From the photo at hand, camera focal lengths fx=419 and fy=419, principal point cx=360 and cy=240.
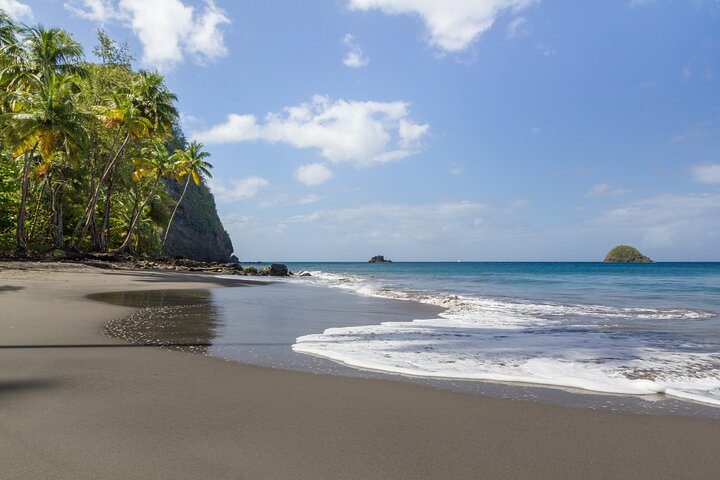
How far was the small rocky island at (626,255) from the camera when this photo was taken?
152m

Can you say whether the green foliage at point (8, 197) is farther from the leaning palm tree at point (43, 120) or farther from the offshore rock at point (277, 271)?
the offshore rock at point (277, 271)

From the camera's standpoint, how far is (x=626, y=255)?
504ft

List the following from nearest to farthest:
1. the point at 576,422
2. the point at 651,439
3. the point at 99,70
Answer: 1. the point at 651,439
2. the point at 576,422
3. the point at 99,70

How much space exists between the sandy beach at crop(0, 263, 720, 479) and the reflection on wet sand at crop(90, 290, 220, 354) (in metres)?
1.40

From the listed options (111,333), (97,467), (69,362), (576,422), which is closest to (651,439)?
(576,422)

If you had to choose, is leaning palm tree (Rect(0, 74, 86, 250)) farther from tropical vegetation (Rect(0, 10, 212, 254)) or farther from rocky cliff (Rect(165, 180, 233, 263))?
rocky cliff (Rect(165, 180, 233, 263))

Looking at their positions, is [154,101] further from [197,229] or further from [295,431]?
[197,229]

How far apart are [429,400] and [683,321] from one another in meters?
11.2

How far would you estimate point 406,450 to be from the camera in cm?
268

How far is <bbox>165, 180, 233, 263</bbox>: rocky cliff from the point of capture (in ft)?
202

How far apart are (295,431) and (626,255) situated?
180 metres

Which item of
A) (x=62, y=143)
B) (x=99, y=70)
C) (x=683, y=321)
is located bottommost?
(x=683, y=321)

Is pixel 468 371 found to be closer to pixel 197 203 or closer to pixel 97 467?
pixel 97 467

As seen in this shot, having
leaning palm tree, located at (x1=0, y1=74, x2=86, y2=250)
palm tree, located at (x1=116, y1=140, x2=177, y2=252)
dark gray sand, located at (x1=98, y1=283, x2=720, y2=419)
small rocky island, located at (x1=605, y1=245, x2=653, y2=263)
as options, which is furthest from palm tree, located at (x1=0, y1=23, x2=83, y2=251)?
small rocky island, located at (x1=605, y1=245, x2=653, y2=263)
